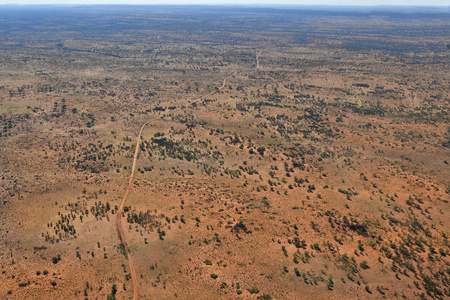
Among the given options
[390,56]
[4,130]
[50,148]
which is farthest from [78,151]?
[390,56]

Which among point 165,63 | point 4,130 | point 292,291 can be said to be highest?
point 165,63

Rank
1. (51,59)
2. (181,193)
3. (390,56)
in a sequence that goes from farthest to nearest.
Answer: (390,56)
(51,59)
(181,193)

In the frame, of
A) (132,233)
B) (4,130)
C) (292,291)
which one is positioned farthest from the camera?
(4,130)

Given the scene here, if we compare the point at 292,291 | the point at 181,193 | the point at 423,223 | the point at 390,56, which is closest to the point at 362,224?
the point at 423,223

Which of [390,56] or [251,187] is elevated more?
[390,56]

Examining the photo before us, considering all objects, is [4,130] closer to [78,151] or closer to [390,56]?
[78,151]

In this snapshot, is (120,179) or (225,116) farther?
(225,116)

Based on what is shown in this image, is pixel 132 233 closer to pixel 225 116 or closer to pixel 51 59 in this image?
pixel 225 116
